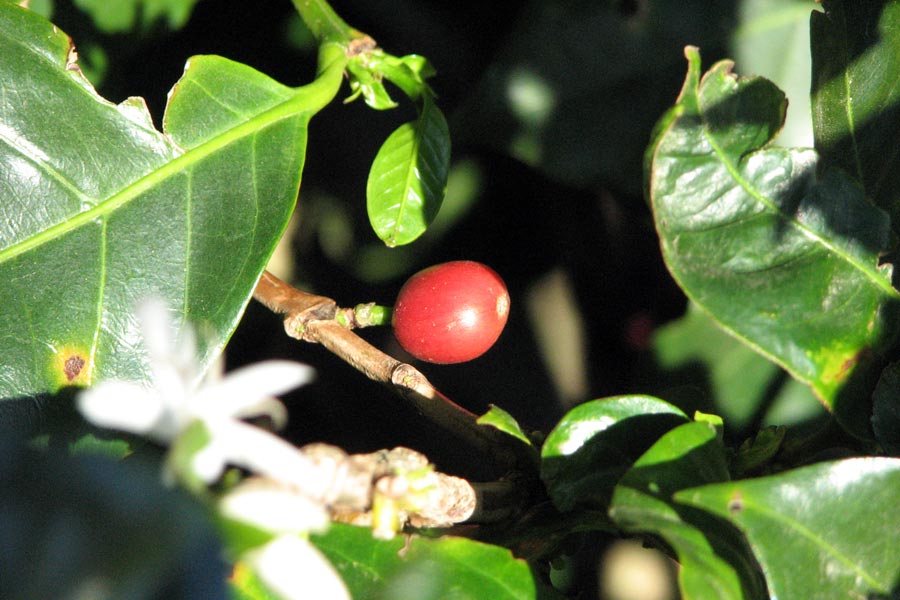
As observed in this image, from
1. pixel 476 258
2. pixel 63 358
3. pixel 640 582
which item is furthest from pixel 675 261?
pixel 640 582

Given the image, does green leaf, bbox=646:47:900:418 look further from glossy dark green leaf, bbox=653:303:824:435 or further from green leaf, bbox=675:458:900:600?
glossy dark green leaf, bbox=653:303:824:435

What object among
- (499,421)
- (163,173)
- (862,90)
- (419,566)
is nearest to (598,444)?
(499,421)

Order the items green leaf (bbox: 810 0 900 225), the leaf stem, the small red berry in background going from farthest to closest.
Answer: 1. the leaf stem
2. the small red berry in background
3. green leaf (bbox: 810 0 900 225)

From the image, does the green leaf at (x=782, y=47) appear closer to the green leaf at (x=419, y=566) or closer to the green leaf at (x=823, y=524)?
the green leaf at (x=823, y=524)

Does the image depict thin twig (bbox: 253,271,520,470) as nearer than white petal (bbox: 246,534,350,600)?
No

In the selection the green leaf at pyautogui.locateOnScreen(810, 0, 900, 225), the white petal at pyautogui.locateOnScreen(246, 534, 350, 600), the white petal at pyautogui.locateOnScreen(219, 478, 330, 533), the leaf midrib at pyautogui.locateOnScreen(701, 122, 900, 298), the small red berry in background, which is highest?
the green leaf at pyautogui.locateOnScreen(810, 0, 900, 225)

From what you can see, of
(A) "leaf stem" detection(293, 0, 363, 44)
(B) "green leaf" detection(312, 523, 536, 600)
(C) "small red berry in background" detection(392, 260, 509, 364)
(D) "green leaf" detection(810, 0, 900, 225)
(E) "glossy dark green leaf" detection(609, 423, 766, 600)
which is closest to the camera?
(E) "glossy dark green leaf" detection(609, 423, 766, 600)

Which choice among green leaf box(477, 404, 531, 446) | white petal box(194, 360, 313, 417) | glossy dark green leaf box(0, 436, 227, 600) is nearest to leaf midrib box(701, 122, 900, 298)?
green leaf box(477, 404, 531, 446)
